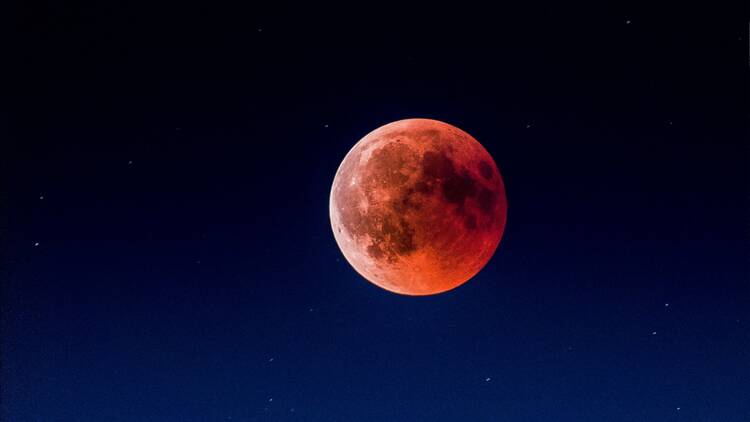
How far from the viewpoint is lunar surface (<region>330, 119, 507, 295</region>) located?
8.46 metres

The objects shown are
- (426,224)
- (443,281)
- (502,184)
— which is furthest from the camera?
(502,184)

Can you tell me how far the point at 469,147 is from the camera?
9.30 metres

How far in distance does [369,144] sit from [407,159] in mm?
937

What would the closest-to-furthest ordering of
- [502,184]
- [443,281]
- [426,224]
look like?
[426,224]
[443,281]
[502,184]

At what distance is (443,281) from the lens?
9.07 m

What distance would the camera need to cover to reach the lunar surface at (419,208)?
8.46 metres

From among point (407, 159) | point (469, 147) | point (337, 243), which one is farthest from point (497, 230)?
point (337, 243)

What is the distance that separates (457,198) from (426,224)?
2.07 ft

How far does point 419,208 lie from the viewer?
8406mm

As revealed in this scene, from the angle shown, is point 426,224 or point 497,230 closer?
point 426,224

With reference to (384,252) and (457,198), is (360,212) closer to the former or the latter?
(384,252)

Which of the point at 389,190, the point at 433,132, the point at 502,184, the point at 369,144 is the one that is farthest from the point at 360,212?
the point at 502,184

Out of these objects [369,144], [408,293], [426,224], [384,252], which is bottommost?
[408,293]

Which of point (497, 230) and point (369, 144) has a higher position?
point (369, 144)
